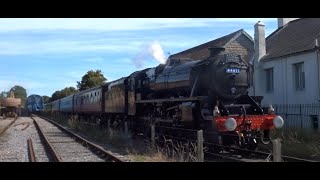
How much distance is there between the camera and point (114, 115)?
80.3ft

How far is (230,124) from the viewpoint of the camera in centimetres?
1143

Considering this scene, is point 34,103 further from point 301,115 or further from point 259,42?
point 301,115

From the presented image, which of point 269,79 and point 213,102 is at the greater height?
point 269,79

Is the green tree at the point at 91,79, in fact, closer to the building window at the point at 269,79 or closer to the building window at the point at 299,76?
the building window at the point at 269,79

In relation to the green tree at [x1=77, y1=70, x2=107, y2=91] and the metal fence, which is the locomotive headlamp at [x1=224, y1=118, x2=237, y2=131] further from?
the green tree at [x1=77, y1=70, x2=107, y2=91]

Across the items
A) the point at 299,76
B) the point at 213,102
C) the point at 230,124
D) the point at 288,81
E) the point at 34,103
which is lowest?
the point at 230,124

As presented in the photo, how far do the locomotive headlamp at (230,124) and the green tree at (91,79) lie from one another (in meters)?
51.5

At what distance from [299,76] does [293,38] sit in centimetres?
300

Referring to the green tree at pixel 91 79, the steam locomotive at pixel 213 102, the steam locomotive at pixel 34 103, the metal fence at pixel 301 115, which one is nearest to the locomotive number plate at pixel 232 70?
the steam locomotive at pixel 213 102

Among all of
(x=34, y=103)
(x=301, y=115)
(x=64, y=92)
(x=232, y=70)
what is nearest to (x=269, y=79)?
(x=301, y=115)

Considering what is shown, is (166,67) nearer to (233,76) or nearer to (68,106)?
(233,76)

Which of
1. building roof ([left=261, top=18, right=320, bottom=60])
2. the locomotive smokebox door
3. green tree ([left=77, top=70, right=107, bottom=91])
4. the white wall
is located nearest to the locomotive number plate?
the locomotive smokebox door

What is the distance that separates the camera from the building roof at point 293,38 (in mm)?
20956
